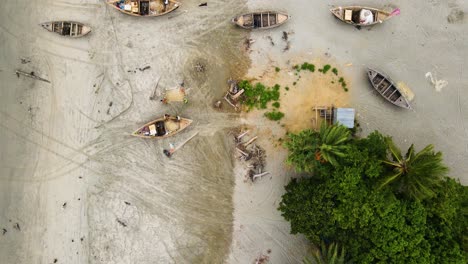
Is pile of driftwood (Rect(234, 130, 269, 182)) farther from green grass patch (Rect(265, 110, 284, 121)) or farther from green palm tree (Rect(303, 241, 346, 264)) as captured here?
green palm tree (Rect(303, 241, 346, 264))

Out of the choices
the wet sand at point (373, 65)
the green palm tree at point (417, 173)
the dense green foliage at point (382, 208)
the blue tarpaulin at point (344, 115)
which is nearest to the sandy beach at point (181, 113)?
the wet sand at point (373, 65)

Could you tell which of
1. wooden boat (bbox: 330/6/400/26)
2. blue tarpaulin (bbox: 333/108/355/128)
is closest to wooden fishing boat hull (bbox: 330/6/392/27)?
wooden boat (bbox: 330/6/400/26)

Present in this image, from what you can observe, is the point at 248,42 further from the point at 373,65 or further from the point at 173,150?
the point at 173,150

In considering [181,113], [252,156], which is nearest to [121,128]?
[181,113]

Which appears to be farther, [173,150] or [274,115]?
[173,150]

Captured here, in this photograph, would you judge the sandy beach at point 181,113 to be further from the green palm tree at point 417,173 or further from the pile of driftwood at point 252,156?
the green palm tree at point 417,173
